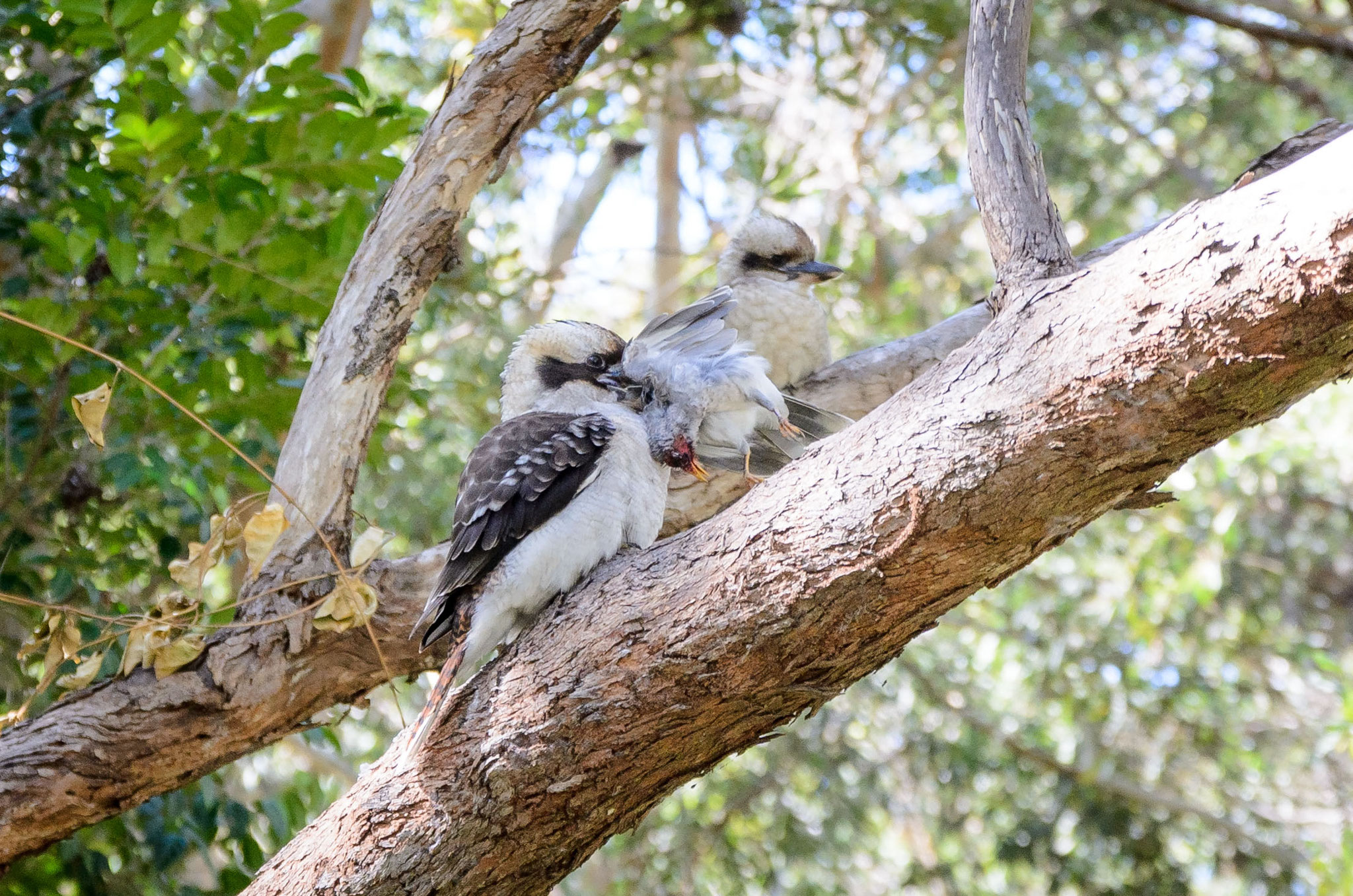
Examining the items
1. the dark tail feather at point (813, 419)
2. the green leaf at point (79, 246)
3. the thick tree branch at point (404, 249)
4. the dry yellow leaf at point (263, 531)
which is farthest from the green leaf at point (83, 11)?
the dark tail feather at point (813, 419)

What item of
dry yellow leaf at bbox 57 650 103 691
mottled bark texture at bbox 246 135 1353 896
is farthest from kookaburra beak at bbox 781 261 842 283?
dry yellow leaf at bbox 57 650 103 691

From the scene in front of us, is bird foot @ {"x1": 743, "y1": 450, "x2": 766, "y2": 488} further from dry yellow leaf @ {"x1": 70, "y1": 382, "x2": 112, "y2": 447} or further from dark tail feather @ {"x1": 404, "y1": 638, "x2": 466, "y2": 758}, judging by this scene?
dry yellow leaf @ {"x1": 70, "y1": 382, "x2": 112, "y2": 447}

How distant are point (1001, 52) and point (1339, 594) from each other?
603 cm

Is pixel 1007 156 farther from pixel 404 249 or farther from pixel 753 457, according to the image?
pixel 404 249

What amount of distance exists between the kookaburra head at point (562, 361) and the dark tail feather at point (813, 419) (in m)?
0.43

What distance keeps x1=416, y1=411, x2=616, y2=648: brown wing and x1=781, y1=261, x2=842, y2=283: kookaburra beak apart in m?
1.47

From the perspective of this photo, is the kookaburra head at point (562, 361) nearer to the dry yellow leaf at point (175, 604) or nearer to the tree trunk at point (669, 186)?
the dry yellow leaf at point (175, 604)

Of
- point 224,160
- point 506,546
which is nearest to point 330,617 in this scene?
point 506,546

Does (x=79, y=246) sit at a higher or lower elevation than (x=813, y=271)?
higher

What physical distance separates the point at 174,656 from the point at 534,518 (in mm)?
786

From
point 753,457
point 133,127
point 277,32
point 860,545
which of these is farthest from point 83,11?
point 860,545

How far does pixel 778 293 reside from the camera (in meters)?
3.47

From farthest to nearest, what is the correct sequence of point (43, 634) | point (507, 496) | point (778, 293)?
point (778, 293) → point (43, 634) → point (507, 496)

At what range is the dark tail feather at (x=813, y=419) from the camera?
8.99 feet
